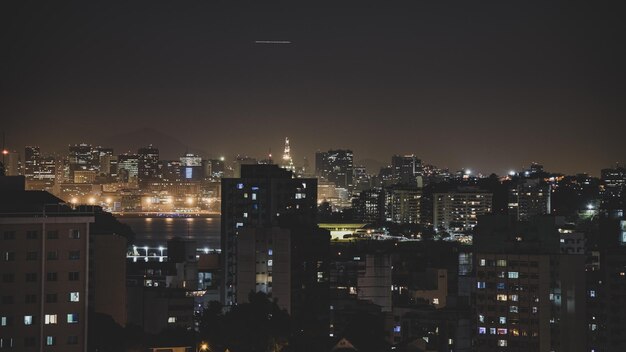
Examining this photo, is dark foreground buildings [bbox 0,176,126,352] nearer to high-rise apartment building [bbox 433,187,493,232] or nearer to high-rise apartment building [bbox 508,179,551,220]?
high-rise apartment building [bbox 508,179,551,220]

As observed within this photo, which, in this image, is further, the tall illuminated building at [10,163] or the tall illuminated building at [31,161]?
the tall illuminated building at [31,161]

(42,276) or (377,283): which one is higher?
(42,276)

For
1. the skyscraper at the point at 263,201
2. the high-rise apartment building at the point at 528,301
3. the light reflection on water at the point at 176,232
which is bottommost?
the high-rise apartment building at the point at 528,301

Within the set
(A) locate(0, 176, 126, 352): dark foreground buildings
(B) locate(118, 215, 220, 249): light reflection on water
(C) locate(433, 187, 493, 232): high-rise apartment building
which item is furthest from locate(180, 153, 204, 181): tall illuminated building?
(A) locate(0, 176, 126, 352): dark foreground buildings

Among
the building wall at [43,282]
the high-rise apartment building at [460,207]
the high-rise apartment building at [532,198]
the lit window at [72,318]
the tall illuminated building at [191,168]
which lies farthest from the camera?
the tall illuminated building at [191,168]

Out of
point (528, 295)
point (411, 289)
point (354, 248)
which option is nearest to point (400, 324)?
point (528, 295)

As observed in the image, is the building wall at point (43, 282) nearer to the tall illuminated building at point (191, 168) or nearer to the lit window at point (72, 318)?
the lit window at point (72, 318)

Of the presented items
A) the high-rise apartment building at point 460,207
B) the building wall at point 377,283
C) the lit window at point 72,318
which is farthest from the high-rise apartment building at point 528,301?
the high-rise apartment building at point 460,207

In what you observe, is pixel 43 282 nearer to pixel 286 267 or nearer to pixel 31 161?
pixel 286 267

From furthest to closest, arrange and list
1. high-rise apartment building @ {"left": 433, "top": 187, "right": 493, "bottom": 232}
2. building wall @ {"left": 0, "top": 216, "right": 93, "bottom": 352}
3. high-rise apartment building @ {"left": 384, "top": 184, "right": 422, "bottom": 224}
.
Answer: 1. high-rise apartment building @ {"left": 384, "top": 184, "right": 422, "bottom": 224}
2. high-rise apartment building @ {"left": 433, "top": 187, "right": 493, "bottom": 232}
3. building wall @ {"left": 0, "top": 216, "right": 93, "bottom": 352}

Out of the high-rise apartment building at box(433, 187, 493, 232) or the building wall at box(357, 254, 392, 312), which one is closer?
the building wall at box(357, 254, 392, 312)

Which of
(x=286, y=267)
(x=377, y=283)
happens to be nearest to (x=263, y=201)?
(x=377, y=283)
